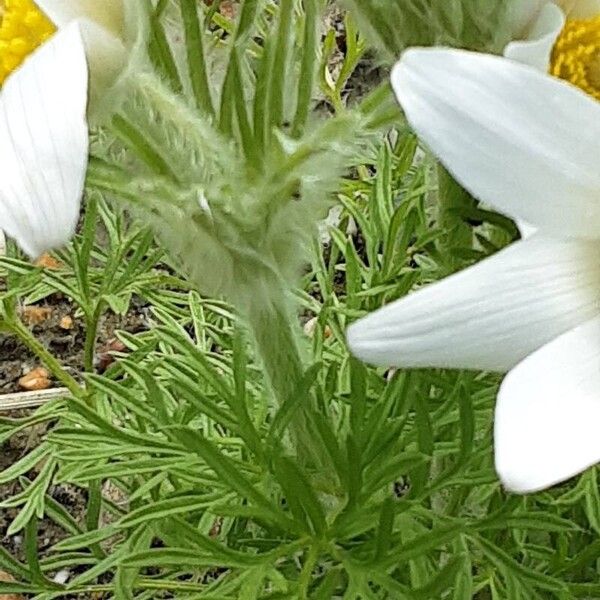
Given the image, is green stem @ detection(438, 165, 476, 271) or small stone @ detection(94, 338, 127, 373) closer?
green stem @ detection(438, 165, 476, 271)

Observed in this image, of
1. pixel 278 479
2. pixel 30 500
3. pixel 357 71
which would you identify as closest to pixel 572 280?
pixel 278 479

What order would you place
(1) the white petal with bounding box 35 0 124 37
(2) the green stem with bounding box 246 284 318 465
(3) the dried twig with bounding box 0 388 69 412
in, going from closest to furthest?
(1) the white petal with bounding box 35 0 124 37 → (2) the green stem with bounding box 246 284 318 465 → (3) the dried twig with bounding box 0 388 69 412

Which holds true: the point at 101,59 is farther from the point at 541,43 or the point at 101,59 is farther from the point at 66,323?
the point at 66,323

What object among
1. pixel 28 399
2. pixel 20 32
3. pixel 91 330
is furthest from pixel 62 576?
pixel 20 32

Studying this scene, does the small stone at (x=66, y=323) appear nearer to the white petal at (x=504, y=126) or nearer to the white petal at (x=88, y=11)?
the white petal at (x=88, y=11)

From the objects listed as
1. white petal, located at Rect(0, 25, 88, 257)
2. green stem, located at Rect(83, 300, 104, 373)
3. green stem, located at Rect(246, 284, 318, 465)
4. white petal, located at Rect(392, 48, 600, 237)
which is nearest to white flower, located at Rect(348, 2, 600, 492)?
white petal, located at Rect(392, 48, 600, 237)

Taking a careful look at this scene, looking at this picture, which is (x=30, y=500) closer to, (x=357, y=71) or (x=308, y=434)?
(x=308, y=434)

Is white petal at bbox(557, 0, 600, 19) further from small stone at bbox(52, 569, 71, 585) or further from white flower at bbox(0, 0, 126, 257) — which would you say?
small stone at bbox(52, 569, 71, 585)

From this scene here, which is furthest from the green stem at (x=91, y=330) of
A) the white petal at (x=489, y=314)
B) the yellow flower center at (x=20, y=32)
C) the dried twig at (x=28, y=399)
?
the white petal at (x=489, y=314)
